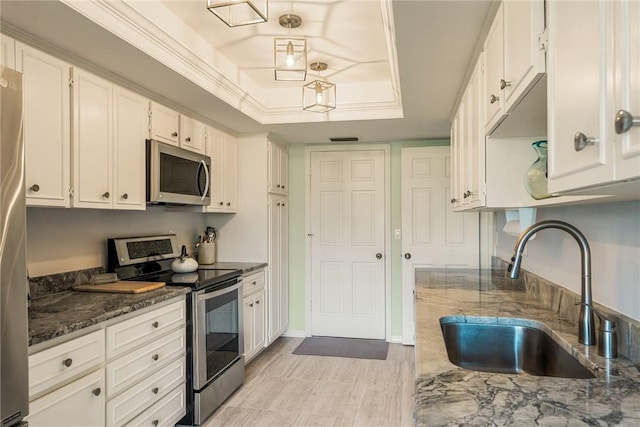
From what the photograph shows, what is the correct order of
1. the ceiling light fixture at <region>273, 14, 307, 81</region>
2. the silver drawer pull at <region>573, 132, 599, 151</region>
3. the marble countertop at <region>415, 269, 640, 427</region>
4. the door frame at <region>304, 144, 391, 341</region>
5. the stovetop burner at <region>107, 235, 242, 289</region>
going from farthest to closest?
the door frame at <region>304, 144, 391, 341</region>
the stovetop burner at <region>107, 235, 242, 289</region>
the ceiling light fixture at <region>273, 14, 307, 81</region>
the marble countertop at <region>415, 269, 640, 427</region>
the silver drawer pull at <region>573, 132, 599, 151</region>

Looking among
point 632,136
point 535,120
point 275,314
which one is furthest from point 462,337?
point 275,314

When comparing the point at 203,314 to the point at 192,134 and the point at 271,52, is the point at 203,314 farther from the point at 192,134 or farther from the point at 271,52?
the point at 271,52

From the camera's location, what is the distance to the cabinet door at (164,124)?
267 centimetres

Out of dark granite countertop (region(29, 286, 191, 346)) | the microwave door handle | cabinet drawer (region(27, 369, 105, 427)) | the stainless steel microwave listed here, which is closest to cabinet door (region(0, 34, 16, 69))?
the stainless steel microwave

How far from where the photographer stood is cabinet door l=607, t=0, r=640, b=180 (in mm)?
612

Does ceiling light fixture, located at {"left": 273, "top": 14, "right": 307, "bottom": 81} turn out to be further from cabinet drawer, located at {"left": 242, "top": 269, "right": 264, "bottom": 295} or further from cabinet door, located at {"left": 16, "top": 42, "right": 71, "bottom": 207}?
cabinet drawer, located at {"left": 242, "top": 269, "right": 264, "bottom": 295}

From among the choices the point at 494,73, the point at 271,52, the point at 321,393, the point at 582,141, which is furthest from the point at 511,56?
the point at 321,393

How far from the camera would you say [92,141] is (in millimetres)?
2162

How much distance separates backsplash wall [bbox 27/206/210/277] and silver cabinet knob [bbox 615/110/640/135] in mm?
2536

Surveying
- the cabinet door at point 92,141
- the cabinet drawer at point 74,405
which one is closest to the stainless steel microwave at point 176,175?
the cabinet door at point 92,141

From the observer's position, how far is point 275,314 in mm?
4113

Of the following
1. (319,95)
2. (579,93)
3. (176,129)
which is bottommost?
(579,93)

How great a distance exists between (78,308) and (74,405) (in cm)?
43

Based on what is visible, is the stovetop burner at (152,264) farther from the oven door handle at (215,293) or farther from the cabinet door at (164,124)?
the cabinet door at (164,124)
